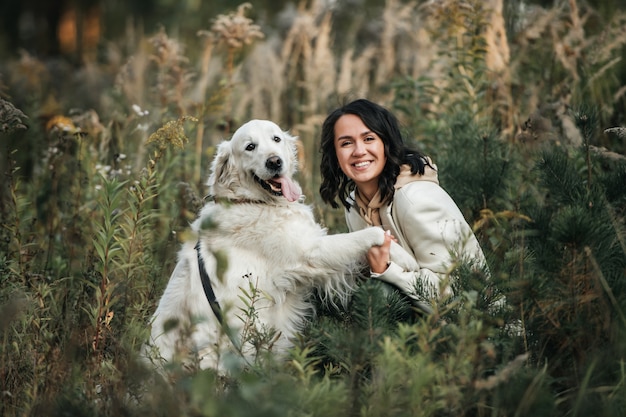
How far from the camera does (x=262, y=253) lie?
10.8 ft

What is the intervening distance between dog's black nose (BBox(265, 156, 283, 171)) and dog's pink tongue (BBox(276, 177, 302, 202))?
0.08 metres

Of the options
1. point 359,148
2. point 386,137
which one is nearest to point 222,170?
point 359,148

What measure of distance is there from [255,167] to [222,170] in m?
0.27

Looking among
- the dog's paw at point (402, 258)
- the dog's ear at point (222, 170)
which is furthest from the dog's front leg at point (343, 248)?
the dog's ear at point (222, 170)

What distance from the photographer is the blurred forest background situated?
2.12 metres

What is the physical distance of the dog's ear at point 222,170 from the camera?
3.53 m

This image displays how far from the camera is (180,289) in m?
3.11

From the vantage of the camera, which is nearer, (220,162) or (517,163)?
(220,162)

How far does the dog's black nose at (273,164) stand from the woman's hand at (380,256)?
2.23ft

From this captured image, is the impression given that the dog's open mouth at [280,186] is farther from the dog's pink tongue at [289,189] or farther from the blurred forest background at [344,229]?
the blurred forest background at [344,229]

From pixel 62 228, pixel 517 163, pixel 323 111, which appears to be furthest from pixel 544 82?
pixel 62 228

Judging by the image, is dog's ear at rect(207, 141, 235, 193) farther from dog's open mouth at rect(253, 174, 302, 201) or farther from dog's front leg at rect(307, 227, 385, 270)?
dog's front leg at rect(307, 227, 385, 270)

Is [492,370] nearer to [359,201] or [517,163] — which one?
[359,201]

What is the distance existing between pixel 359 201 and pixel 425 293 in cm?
93
